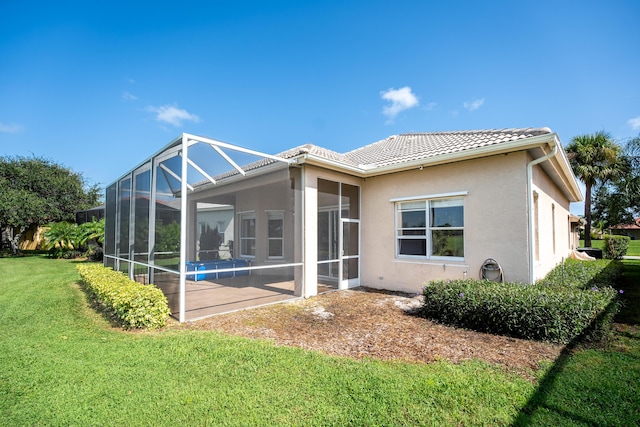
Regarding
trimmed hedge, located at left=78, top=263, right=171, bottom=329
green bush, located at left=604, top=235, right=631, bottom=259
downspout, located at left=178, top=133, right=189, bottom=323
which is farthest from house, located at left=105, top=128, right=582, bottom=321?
green bush, located at left=604, top=235, right=631, bottom=259

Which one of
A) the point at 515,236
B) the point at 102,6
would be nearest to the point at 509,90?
the point at 515,236

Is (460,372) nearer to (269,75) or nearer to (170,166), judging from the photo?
(170,166)

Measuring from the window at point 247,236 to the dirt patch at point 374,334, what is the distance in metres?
5.30

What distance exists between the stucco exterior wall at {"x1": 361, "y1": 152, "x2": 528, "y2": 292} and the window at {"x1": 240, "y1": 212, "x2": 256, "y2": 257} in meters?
4.83

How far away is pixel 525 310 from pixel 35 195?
31340 millimetres

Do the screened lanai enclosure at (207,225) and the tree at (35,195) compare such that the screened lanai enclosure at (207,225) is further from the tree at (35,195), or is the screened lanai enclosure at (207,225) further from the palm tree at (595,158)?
the palm tree at (595,158)

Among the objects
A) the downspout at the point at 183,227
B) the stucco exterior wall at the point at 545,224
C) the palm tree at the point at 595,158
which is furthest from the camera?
the palm tree at the point at 595,158

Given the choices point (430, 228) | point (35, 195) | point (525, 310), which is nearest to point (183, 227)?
point (430, 228)

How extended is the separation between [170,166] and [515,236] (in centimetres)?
793

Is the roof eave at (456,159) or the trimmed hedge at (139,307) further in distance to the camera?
the roof eave at (456,159)

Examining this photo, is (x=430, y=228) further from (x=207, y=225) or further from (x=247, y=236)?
(x=247, y=236)

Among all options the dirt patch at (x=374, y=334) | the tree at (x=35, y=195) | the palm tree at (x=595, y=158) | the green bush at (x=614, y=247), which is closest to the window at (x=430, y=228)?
the dirt patch at (x=374, y=334)

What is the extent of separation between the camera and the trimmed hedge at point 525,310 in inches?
184

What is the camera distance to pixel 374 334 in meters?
5.17
